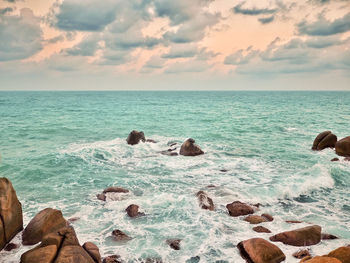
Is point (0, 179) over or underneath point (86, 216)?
over

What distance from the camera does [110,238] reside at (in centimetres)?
1018

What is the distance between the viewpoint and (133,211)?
39.5 ft

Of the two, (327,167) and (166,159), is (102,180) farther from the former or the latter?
(327,167)

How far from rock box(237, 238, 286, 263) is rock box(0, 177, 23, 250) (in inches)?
330

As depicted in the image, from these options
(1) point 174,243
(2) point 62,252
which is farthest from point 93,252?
(1) point 174,243

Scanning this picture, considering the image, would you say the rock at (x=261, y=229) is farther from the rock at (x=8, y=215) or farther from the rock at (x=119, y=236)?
the rock at (x=8, y=215)

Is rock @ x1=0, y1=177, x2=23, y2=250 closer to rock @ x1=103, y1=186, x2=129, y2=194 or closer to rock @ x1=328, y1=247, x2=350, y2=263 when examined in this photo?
rock @ x1=103, y1=186, x2=129, y2=194

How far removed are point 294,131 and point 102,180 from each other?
29.5 metres

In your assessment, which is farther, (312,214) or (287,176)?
(287,176)

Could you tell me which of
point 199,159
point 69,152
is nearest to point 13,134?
A: point 69,152

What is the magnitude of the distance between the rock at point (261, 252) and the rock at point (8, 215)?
838 centimetres

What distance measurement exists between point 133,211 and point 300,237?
697 centimetres

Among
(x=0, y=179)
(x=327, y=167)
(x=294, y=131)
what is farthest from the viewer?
(x=294, y=131)

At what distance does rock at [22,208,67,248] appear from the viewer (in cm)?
945
